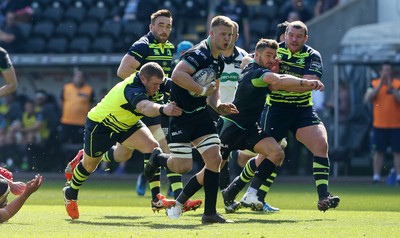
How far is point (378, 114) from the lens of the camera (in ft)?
71.8

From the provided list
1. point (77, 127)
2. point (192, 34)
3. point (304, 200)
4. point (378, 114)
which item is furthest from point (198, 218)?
point (192, 34)

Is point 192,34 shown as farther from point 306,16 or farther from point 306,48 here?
point 306,48

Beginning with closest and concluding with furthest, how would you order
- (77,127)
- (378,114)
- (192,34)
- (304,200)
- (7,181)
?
(7,181), (304,200), (378,114), (77,127), (192,34)

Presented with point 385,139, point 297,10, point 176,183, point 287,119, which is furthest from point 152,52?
point 297,10

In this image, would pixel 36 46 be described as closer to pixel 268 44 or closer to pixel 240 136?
pixel 240 136

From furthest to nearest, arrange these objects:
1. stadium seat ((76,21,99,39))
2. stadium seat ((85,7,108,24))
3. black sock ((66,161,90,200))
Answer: stadium seat ((85,7,108,24)), stadium seat ((76,21,99,39)), black sock ((66,161,90,200))

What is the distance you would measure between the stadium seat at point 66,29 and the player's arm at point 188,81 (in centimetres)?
1515

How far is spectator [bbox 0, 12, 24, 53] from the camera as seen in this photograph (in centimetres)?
2630

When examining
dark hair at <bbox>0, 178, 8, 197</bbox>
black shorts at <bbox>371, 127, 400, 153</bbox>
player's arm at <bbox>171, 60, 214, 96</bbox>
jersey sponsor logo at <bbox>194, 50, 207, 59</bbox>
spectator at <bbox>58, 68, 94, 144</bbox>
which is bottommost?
black shorts at <bbox>371, 127, 400, 153</bbox>

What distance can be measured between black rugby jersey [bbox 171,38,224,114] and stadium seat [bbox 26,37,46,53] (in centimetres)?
1444

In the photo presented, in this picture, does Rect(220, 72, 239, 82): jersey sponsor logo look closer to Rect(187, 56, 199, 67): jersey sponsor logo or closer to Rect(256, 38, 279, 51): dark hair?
Rect(256, 38, 279, 51): dark hair

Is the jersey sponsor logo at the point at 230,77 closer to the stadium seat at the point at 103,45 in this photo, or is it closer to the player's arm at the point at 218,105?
the player's arm at the point at 218,105

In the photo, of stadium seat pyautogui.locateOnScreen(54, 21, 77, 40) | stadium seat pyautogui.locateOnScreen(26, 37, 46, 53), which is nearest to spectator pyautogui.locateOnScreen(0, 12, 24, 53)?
stadium seat pyautogui.locateOnScreen(26, 37, 46, 53)

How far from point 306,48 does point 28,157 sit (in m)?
12.3
